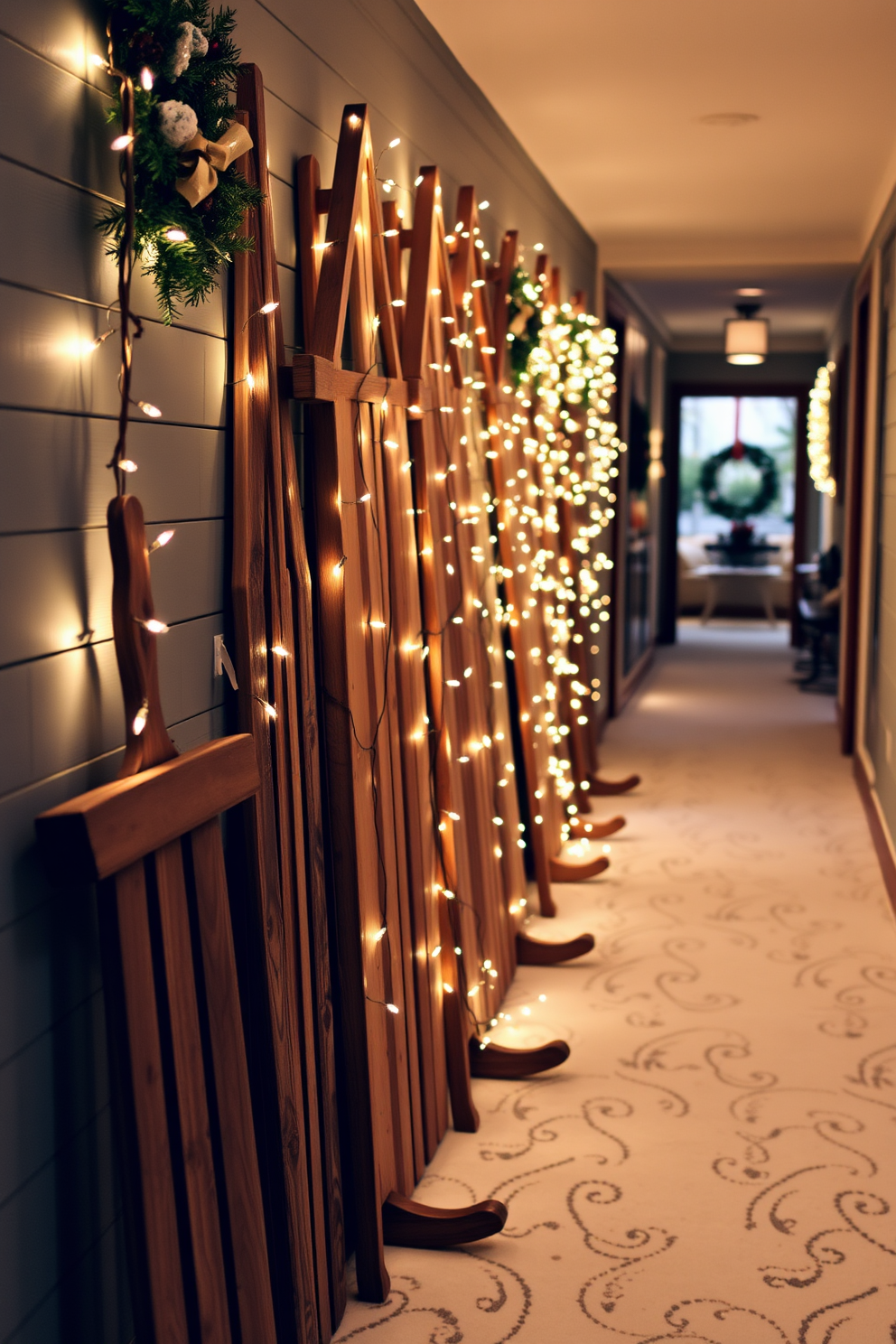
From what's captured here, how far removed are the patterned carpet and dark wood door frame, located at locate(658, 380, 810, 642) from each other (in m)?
6.29

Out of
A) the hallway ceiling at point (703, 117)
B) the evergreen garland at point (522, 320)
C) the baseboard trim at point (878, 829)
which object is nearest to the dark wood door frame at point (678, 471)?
the hallway ceiling at point (703, 117)

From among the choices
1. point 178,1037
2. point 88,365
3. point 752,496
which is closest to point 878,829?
point 178,1037

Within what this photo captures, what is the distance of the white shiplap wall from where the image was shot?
1358 millimetres

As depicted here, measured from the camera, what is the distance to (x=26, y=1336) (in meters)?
1.44

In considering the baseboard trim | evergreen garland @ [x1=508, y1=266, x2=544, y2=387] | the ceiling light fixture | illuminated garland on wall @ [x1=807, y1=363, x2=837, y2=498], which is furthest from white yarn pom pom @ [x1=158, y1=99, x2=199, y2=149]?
illuminated garland on wall @ [x1=807, y1=363, x2=837, y2=498]

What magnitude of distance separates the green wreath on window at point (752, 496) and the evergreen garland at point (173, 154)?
1301 cm

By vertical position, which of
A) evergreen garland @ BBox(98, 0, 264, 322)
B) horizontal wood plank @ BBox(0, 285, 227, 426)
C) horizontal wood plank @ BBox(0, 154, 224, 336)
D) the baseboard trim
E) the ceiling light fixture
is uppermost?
the ceiling light fixture

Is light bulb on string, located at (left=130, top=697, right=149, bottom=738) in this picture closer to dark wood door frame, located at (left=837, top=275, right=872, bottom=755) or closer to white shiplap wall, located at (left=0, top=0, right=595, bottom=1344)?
white shiplap wall, located at (left=0, top=0, right=595, bottom=1344)

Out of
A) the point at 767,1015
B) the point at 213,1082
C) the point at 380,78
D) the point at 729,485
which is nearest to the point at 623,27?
→ the point at 380,78

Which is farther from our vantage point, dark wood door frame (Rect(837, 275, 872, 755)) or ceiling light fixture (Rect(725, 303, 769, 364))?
ceiling light fixture (Rect(725, 303, 769, 364))

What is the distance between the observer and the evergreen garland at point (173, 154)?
149 cm

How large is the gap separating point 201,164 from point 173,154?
0.04 metres

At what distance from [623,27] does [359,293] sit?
135 cm

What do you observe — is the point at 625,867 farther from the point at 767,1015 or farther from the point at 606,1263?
the point at 606,1263
